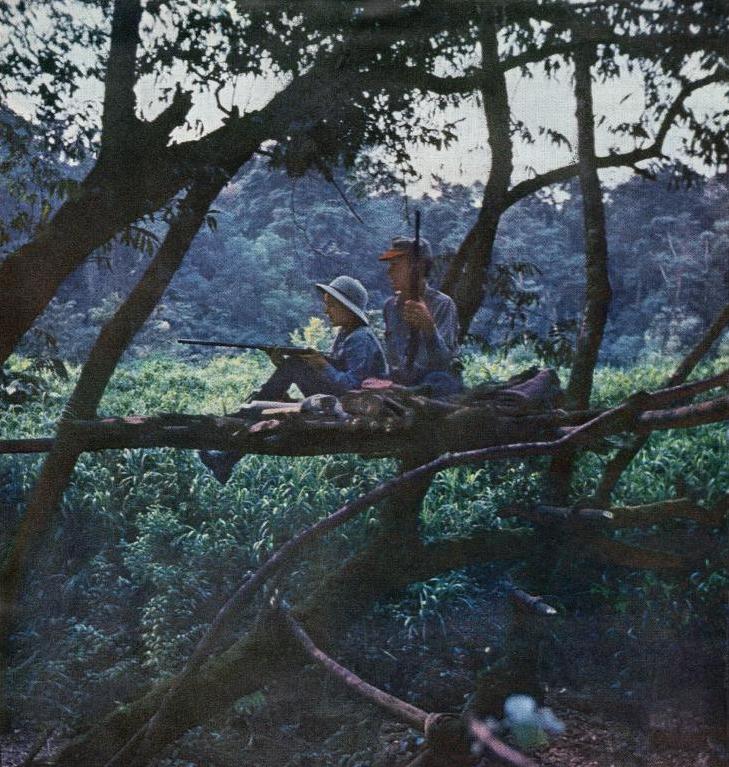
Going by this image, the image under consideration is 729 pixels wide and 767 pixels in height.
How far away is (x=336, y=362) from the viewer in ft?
5.77

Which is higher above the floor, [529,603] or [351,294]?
[351,294]

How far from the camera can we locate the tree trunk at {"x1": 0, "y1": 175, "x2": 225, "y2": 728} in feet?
5.97

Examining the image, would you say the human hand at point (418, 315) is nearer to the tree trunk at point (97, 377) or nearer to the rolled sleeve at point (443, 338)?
the rolled sleeve at point (443, 338)

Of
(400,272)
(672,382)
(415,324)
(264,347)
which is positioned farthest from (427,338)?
(672,382)

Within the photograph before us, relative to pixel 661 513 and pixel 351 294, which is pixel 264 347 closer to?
pixel 351 294

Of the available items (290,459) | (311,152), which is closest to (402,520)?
(290,459)

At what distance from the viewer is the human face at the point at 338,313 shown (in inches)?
70.0

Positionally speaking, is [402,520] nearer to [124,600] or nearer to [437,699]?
[437,699]

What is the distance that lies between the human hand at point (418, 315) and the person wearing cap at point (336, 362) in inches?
3.1

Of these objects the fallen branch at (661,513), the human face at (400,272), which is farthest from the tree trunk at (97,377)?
the fallen branch at (661,513)

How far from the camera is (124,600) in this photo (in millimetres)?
1699

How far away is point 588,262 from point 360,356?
1.63ft

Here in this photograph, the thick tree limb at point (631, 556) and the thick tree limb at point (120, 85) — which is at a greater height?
the thick tree limb at point (120, 85)

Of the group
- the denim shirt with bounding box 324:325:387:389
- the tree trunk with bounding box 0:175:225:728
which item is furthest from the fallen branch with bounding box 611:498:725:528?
the tree trunk with bounding box 0:175:225:728
